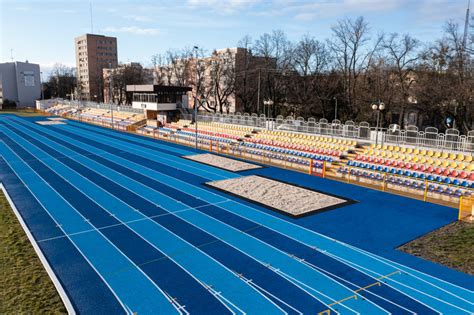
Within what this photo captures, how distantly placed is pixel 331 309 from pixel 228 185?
1138 cm

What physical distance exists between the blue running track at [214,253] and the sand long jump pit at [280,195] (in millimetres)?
615

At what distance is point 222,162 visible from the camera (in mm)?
25250

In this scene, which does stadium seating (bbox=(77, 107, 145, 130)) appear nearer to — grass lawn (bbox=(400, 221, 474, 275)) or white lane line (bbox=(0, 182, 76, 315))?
white lane line (bbox=(0, 182, 76, 315))

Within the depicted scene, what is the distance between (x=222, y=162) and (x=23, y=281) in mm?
17063

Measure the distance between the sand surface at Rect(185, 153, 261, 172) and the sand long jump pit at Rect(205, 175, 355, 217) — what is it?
313cm

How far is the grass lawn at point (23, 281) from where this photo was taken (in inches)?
312

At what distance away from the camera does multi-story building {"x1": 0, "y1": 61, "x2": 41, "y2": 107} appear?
9812 cm

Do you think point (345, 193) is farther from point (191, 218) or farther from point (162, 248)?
point (162, 248)

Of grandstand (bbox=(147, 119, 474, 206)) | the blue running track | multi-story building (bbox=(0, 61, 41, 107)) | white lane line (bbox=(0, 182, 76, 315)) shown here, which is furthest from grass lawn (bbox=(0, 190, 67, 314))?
Result: multi-story building (bbox=(0, 61, 41, 107))

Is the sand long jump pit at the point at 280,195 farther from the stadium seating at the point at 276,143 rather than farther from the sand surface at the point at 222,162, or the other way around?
the stadium seating at the point at 276,143

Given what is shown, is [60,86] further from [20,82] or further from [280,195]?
[280,195]

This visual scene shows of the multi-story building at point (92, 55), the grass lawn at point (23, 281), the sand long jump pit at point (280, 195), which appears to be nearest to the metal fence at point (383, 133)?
the sand long jump pit at point (280, 195)

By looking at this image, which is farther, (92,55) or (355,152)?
(92,55)

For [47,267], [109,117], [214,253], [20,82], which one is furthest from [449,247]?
[20,82]
